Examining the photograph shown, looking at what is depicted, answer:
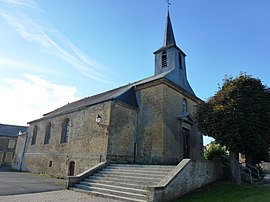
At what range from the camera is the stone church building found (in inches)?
523

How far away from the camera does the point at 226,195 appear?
317 inches

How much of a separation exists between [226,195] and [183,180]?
5.96ft

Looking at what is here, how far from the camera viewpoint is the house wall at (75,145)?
13.4 meters

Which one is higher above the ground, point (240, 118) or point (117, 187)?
point (240, 118)

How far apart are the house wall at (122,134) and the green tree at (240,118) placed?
17.4 ft

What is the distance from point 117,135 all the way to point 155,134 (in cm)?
262

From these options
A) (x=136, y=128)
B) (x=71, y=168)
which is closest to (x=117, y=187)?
(x=136, y=128)

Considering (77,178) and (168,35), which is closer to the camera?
(77,178)

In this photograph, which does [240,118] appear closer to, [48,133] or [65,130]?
[65,130]

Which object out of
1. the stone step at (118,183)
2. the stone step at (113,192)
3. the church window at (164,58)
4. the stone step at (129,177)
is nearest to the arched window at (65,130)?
the stone step at (129,177)

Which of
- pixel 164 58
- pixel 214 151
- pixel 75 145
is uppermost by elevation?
pixel 164 58

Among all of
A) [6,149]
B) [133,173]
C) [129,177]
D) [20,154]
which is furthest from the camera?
[6,149]

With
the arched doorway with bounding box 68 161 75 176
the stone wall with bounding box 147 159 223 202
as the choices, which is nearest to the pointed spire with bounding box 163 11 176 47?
the stone wall with bounding box 147 159 223 202

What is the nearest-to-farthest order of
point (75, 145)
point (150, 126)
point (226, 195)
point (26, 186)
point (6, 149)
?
point (226, 195)
point (26, 186)
point (150, 126)
point (75, 145)
point (6, 149)
